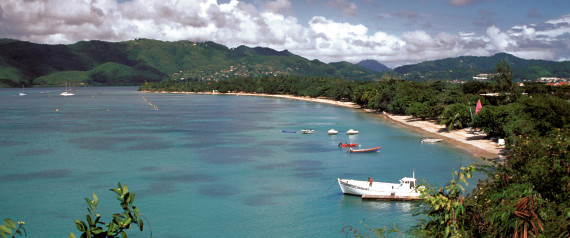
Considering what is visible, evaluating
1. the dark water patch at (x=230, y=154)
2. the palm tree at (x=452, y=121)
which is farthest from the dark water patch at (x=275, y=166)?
the palm tree at (x=452, y=121)

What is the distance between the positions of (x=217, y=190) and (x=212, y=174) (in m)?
8.28

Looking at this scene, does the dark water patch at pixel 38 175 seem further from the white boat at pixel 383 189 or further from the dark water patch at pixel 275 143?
the white boat at pixel 383 189

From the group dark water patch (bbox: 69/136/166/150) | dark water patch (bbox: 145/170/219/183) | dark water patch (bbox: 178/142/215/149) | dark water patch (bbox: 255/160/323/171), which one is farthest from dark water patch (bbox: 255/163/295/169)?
dark water patch (bbox: 69/136/166/150)

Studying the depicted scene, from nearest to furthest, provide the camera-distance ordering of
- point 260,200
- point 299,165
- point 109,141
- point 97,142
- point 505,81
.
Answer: point 260,200
point 299,165
point 97,142
point 109,141
point 505,81

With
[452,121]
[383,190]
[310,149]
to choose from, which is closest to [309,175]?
[383,190]

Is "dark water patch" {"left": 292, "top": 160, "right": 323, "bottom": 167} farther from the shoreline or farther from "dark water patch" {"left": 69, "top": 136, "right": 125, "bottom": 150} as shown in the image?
"dark water patch" {"left": 69, "top": 136, "right": 125, "bottom": 150}

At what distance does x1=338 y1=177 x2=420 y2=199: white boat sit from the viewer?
4488 cm

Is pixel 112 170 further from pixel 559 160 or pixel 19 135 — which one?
pixel 559 160

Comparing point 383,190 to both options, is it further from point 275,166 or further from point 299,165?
point 275,166

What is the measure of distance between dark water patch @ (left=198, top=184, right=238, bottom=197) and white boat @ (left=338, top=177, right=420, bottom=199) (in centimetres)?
1237

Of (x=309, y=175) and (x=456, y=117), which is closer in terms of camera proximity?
(x=309, y=175)

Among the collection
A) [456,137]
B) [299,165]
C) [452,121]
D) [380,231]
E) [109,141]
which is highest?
[380,231]

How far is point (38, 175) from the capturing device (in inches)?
2301

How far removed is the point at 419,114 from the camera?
109m
